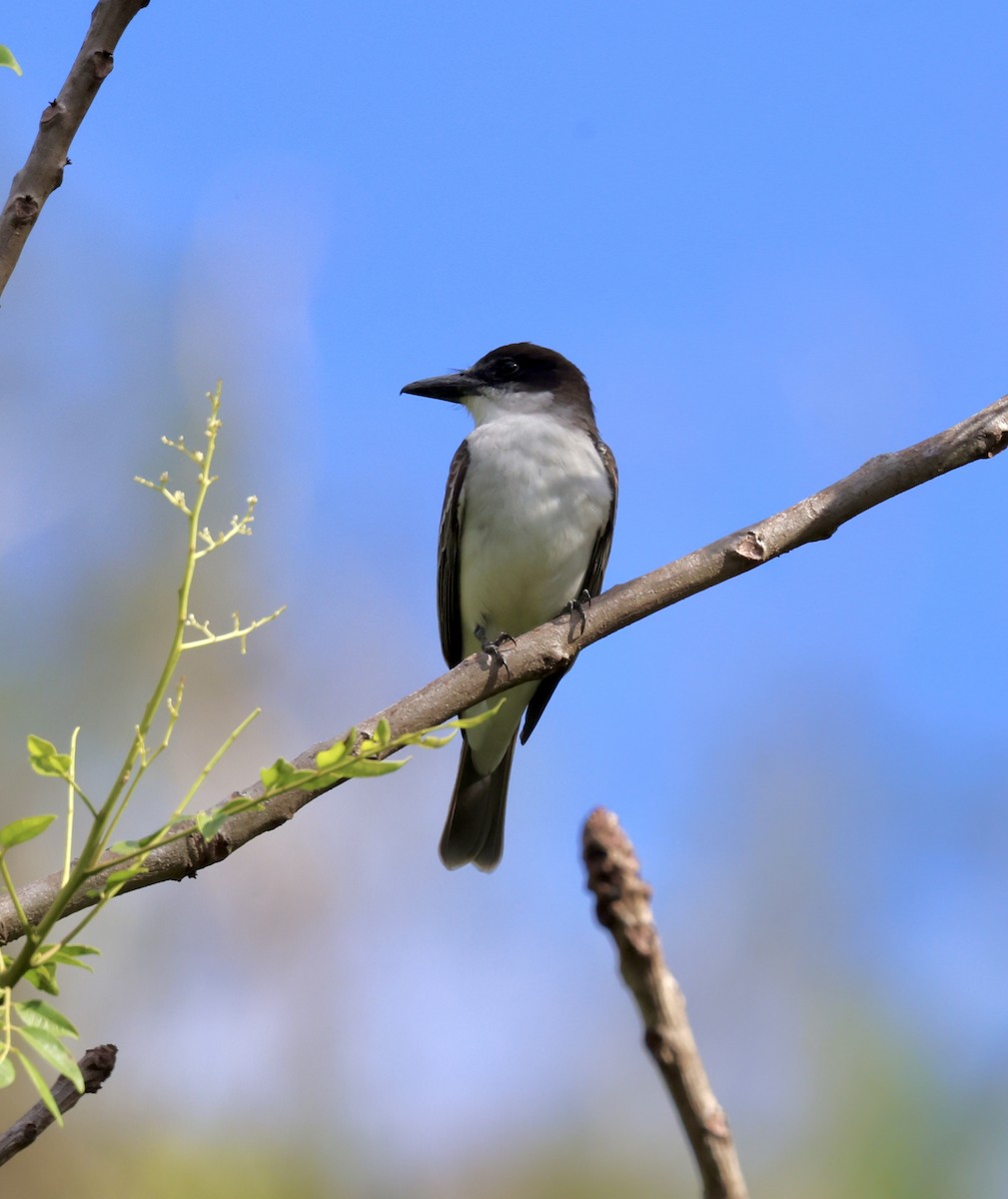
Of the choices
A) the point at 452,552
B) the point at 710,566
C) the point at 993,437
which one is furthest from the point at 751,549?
the point at 452,552

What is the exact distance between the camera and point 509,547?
243 inches

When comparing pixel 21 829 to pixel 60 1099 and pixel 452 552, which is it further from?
pixel 452 552

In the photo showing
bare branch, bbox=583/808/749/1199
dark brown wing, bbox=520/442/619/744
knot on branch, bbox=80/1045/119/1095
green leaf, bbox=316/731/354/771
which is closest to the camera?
bare branch, bbox=583/808/749/1199

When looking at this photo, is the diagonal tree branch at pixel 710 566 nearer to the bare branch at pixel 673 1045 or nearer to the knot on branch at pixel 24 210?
the knot on branch at pixel 24 210

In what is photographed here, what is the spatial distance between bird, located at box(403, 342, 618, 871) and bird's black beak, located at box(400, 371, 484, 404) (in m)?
0.15

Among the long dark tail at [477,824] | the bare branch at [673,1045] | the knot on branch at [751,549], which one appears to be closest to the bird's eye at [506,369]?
the long dark tail at [477,824]

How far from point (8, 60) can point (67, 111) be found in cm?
29

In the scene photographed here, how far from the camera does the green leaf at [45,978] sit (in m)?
1.88

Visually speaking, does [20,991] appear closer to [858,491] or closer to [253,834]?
[253,834]

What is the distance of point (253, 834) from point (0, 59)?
1.44 metres

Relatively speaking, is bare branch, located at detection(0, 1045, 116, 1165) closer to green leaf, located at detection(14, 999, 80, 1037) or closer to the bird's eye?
green leaf, located at detection(14, 999, 80, 1037)

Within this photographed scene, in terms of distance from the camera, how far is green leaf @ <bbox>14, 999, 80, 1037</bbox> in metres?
1.86

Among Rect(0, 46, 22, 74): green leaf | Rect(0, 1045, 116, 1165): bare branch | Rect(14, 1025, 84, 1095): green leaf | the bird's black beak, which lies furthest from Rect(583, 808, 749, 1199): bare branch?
the bird's black beak

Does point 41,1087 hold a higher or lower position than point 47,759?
lower
